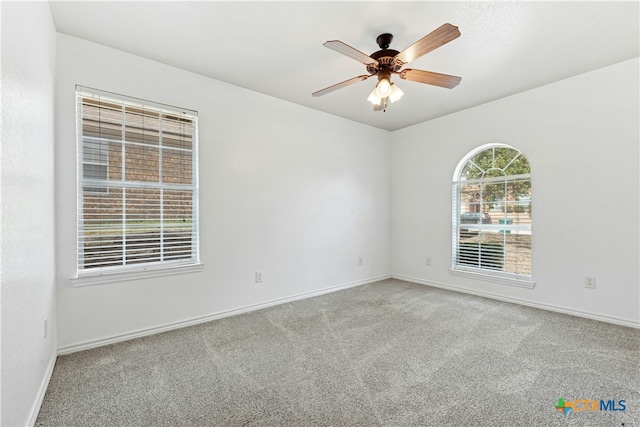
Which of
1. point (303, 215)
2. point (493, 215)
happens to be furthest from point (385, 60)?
point (493, 215)

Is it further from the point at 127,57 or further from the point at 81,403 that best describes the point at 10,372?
the point at 127,57

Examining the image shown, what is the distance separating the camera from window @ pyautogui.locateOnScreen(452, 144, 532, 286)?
3691mm

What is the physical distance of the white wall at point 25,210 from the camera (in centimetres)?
130

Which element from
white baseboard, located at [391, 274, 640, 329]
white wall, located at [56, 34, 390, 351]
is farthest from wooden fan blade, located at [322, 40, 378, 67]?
white baseboard, located at [391, 274, 640, 329]

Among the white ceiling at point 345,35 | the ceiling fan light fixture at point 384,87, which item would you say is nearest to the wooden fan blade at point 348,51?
the ceiling fan light fixture at point 384,87

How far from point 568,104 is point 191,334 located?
15.2 ft

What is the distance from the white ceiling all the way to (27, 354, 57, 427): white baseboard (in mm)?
2540

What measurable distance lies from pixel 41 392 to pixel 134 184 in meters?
1.66

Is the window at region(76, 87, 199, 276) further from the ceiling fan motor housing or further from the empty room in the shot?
the ceiling fan motor housing

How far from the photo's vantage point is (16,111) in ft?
4.72

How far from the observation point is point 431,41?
1.93m

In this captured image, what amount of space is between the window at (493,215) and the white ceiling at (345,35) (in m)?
1.03

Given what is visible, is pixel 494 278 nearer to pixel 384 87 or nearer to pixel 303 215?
pixel 303 215

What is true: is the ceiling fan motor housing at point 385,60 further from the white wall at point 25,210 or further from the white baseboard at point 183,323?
the white baseboard at point 183,323
